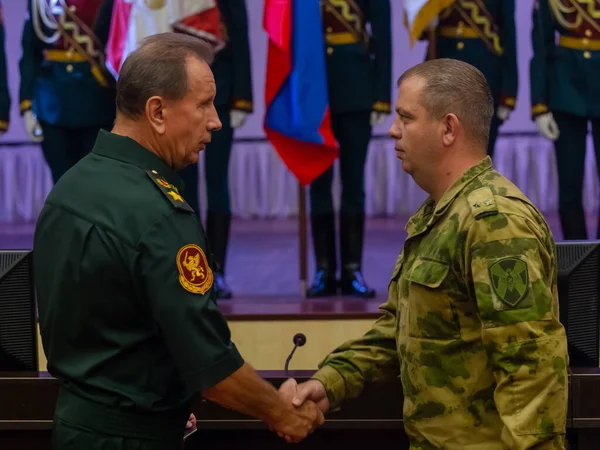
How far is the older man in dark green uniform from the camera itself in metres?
1.57

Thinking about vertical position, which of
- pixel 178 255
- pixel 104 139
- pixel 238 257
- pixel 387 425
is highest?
pixel 104 139

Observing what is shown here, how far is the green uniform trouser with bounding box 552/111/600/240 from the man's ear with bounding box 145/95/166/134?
283 cm

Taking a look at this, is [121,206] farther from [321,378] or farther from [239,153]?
[239,153]

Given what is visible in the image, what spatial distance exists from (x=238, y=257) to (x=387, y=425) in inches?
136

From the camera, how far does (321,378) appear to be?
1.94 meters

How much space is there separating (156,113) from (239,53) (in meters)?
2.50

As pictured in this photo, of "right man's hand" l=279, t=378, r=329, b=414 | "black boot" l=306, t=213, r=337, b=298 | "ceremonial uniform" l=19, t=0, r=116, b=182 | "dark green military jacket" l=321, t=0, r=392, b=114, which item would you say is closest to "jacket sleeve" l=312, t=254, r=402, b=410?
"right man's hand" l=279, t=378, r=329, b=414

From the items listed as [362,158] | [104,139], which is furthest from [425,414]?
[362,158]

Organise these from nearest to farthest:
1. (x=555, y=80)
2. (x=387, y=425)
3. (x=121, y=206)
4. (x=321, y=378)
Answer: (x=121, y=206), (x=321, y=378), (x=387, y=425), (x=555, y=80)

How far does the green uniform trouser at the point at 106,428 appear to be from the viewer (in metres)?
1.64

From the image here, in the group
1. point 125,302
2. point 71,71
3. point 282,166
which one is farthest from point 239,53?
point 282,166

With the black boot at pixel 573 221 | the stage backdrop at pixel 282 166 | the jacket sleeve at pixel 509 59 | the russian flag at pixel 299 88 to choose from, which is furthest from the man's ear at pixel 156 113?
the stage backdrop at pixel 282 166

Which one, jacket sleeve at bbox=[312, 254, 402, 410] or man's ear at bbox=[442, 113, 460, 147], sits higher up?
man's ear at bbox=[442, 113, 460, 147]

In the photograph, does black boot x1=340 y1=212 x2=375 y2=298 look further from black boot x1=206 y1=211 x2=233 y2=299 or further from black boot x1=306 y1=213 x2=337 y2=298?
black boot x1=206 y1=211 x2=233 y2=299
